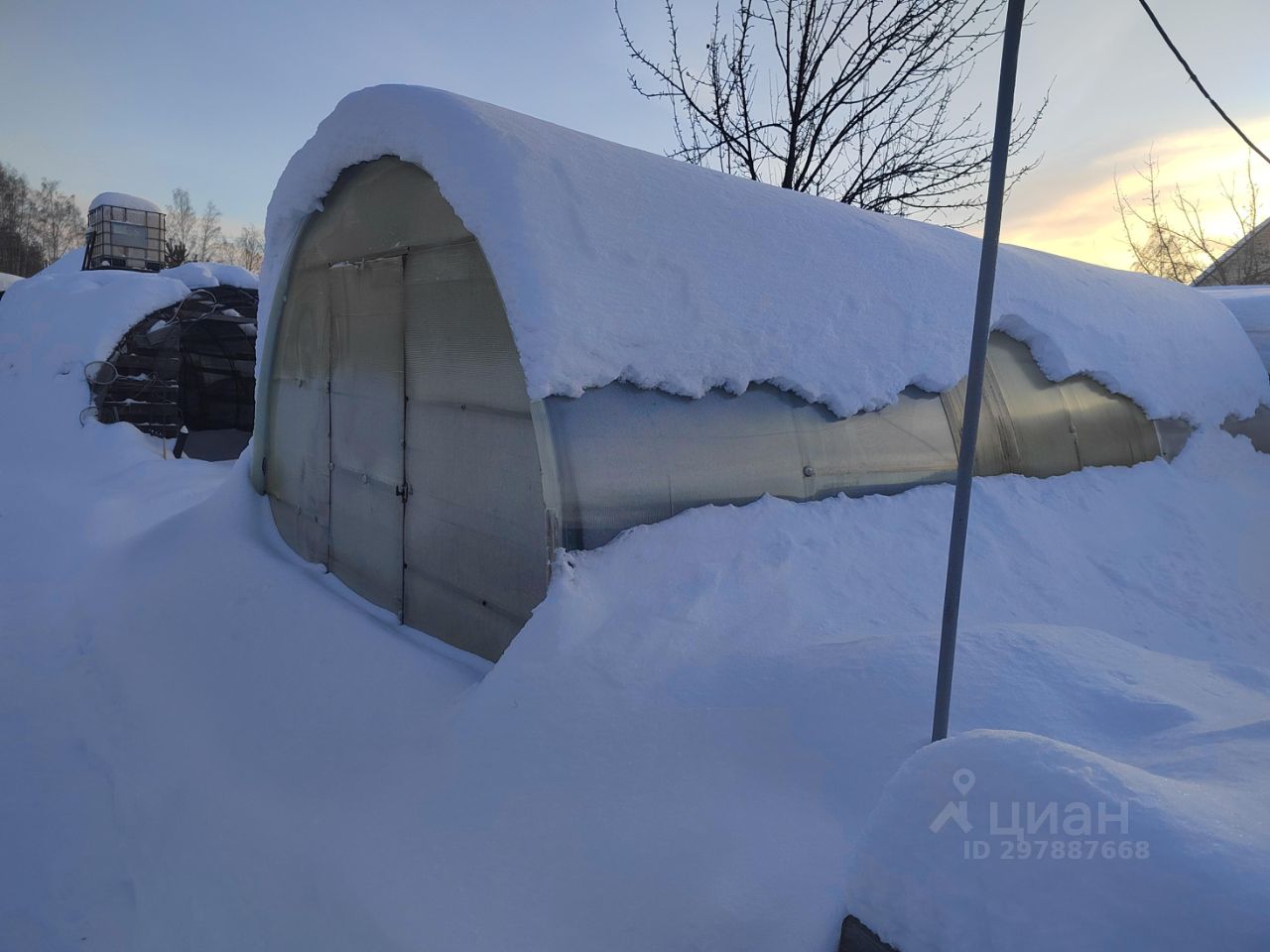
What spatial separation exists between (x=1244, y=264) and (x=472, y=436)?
21391 millimetres

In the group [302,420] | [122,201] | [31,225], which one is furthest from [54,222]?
[302,420]

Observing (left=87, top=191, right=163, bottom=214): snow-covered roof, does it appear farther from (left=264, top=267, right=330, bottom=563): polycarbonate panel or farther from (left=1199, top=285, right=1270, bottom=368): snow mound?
(left=1199, top=285, right=1270, bottom=368): snow mound

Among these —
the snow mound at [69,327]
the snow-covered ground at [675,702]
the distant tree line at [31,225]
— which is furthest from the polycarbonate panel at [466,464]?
the distant tree line at [31,225]

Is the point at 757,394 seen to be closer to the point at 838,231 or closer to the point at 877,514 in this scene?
the point at 877,514

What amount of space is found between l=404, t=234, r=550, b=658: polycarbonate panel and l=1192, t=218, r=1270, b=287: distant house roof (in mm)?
19390

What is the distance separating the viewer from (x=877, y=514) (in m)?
4.57

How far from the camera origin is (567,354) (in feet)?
11.2

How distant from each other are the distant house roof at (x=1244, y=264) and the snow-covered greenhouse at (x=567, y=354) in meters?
15.4

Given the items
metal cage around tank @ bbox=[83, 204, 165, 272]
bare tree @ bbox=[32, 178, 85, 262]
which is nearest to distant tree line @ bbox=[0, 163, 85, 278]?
bare tree @ bbox=[32, 178, 85, 262]

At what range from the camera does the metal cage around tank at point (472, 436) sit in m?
3.71

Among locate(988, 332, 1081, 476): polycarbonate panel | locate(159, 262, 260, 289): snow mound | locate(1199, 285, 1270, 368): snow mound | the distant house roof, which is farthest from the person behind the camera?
the distant house roof

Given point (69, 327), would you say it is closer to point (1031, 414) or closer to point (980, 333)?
point (1031, 414)

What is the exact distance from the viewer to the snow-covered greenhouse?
11.9 ft

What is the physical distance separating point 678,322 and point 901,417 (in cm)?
207
